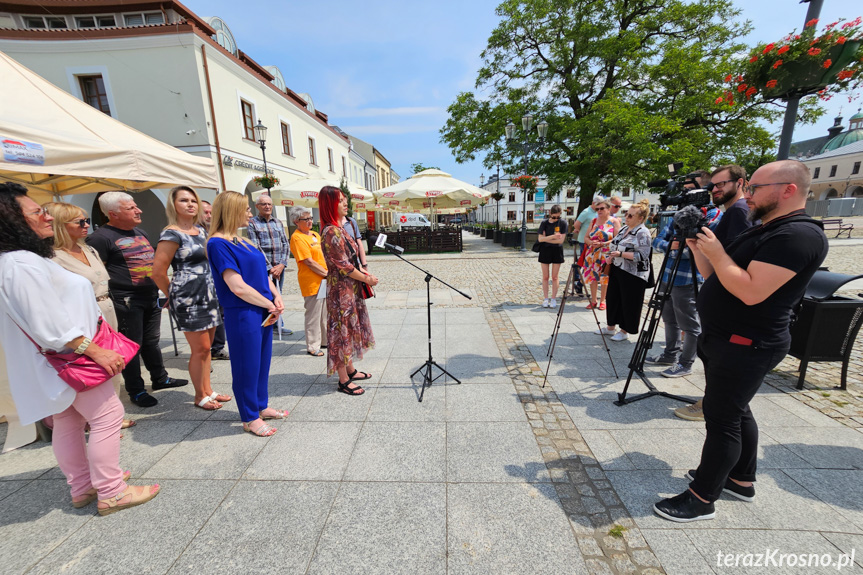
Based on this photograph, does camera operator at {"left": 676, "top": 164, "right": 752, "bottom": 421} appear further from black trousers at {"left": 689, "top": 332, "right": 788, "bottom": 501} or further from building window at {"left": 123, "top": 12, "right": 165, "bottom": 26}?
building window at {"left": 123, "top": 12, "right": 165, "bottom": 26}

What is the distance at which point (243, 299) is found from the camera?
2514 mm

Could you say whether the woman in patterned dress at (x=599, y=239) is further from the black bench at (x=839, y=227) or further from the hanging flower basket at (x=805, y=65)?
the black bench at (x=839, y=227)

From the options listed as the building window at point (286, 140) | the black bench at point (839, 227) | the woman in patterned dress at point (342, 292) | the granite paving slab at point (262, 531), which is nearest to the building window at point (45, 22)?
the building window at point (286, 140)

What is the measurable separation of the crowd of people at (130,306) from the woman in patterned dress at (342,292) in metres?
0.01

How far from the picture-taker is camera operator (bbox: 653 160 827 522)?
1604mm

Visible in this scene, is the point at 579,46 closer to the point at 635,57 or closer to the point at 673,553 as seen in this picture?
the point at 635,57

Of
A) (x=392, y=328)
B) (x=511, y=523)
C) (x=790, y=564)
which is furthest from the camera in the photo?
(x=392, y=328)

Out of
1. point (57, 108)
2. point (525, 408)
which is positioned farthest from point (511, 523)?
point (57, 108)

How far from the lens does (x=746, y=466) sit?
2006mm

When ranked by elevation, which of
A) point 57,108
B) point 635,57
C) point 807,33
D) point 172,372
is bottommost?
point 172,372

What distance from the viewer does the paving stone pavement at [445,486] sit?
5.76 ft

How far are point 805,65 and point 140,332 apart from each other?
6.69 m

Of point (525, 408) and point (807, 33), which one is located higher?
point (807, 33)

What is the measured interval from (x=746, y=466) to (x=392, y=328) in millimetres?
4388
